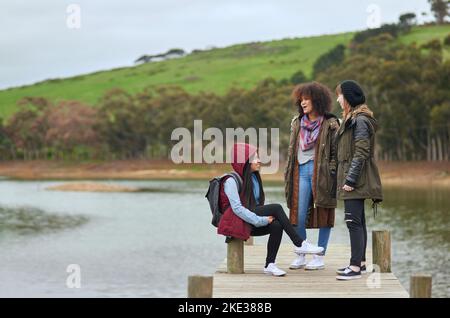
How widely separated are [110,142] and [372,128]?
351 feet

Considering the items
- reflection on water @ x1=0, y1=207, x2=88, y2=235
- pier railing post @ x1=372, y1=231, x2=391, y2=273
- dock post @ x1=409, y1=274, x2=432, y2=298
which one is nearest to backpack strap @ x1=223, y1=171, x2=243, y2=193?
pier railing post @ x1=372, y1=231, x2=391, y2=273

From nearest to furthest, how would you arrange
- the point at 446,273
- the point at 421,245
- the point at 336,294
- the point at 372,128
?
the point at 336,294, the point at 372,128, the point at 446,273, the point at 421,245

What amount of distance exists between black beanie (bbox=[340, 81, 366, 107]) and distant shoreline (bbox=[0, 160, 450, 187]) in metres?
68.3

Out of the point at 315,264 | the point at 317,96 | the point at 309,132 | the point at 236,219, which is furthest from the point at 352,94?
the point at 315,264

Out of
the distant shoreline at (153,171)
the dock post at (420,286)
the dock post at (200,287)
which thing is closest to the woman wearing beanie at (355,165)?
the dock post at (420,286)

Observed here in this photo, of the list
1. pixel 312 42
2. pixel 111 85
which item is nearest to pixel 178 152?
pixel 111 85

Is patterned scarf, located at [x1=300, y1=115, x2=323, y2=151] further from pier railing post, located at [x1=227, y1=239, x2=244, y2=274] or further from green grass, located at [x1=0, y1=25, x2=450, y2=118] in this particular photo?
green grass, located at [x1=0, y1=25, x2=450, y2=118]

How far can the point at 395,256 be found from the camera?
32.3 meters

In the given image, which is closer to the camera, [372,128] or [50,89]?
[372,128]

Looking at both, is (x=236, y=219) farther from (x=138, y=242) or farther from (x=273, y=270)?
(x=138, y=242)

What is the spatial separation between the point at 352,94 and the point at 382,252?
222 cm

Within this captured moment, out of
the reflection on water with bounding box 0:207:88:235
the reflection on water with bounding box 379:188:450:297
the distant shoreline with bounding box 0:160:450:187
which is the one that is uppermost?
the reflection on water with bounding box 379:188:450:297

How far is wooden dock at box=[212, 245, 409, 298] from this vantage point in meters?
10.3

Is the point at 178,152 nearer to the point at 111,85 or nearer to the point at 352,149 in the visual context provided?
the point at 111,85
